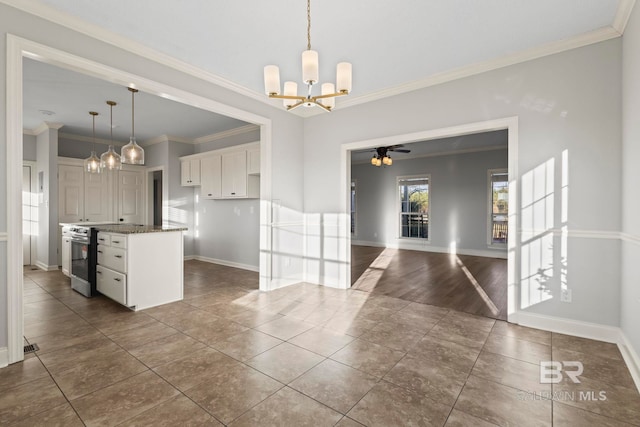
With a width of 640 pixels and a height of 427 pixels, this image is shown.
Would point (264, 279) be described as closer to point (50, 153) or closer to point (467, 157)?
point (50, 153)

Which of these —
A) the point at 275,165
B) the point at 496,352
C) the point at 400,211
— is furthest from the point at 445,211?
the point at 496,352

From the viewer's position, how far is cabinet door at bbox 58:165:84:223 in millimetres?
6191

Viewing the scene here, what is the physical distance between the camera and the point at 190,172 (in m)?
6.57

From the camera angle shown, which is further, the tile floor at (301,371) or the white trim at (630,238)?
the white trim at (630,238)

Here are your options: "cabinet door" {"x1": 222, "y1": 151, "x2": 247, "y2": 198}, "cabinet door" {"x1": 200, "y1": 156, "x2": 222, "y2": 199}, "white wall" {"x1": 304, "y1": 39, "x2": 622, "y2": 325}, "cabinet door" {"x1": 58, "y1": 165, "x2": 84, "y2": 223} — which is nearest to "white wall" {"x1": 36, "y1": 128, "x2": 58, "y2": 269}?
"cabinet door" {"x1": 58, "y1": 165, "x2": 84, "y2": 223}

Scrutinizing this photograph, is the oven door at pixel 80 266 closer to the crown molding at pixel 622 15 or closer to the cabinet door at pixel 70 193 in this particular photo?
the cabinet door at pixel 70 193

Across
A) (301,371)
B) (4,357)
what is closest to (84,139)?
(4,357)

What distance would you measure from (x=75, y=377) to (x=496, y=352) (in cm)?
323

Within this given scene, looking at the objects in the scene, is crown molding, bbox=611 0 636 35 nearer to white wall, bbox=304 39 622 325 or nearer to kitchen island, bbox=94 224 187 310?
white wall, bbox=304 39 622 325

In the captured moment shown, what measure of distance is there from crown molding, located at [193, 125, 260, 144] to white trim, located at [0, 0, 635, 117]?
5.38ft

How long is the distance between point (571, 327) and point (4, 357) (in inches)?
190

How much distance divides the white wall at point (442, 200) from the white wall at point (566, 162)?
4908 mm

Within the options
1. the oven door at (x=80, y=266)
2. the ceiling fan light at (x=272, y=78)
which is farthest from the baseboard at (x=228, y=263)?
the ceiling fan light at (x=272, y=78)

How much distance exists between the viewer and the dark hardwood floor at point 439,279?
390 cm
